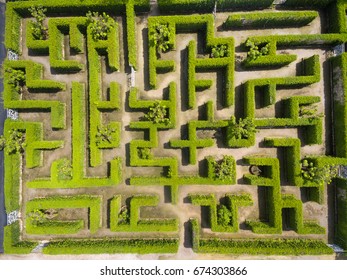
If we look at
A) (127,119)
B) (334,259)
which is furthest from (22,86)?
(334,259)

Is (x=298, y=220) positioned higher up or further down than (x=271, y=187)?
further down

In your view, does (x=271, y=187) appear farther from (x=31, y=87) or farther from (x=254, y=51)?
(x=31, y=87)

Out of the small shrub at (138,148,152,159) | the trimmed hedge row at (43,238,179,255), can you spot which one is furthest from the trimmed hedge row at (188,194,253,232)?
the small shrub at (138,148,152,159)

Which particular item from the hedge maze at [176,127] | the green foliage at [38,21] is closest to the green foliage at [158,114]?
the hedge maze at [176,127]

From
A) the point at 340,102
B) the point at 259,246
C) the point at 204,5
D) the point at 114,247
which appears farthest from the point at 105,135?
the point at 340,102

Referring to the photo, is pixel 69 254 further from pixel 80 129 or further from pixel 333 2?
pixel 333 2

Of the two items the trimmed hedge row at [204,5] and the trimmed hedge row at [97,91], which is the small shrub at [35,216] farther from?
the trimmed hedge row at [204,5]
